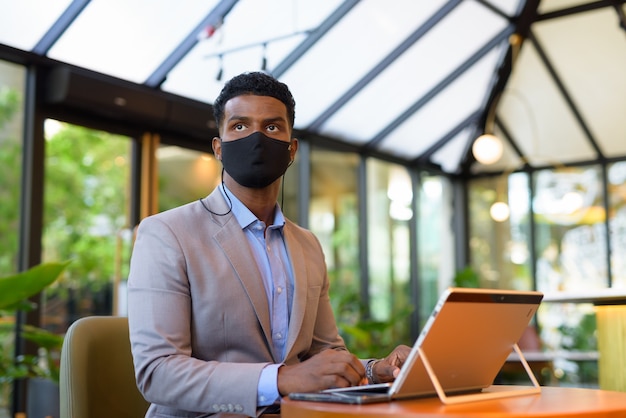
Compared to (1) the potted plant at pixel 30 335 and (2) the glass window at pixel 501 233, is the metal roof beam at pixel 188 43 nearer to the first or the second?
(1) the potted plant at pixel 30 335

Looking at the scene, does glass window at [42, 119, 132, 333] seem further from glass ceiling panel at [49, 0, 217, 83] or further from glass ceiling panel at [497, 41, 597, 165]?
glass ceiling panel at [497, 41, 597, 165]

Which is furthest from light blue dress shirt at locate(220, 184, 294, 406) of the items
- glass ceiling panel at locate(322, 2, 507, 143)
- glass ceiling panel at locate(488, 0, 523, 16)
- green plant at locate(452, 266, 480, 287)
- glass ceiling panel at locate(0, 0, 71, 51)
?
green plant at locate(452, 266, 480, 287)

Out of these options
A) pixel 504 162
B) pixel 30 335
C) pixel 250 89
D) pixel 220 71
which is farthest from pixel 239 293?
pixel 504 162

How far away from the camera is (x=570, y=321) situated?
370 inches

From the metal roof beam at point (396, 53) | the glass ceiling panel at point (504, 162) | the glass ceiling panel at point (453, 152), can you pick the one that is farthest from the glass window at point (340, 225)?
the glass ceiling panel at point (504, 162)

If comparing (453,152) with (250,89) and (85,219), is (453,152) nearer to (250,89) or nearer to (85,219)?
Answer: (85,219)

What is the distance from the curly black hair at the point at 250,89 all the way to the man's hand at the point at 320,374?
0.75 m

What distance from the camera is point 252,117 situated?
212 centimetres

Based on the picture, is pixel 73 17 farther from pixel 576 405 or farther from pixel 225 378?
pixel 576 405

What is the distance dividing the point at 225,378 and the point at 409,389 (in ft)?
1.35

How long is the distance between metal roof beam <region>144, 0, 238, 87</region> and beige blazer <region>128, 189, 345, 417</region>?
3828mm

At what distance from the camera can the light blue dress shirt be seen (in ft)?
6.66

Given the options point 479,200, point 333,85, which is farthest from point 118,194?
point 479,200

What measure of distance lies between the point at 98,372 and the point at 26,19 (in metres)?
3.55
